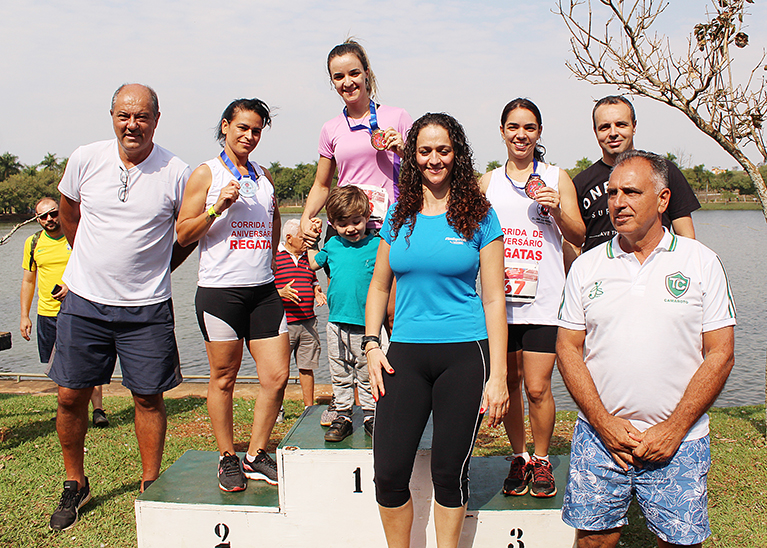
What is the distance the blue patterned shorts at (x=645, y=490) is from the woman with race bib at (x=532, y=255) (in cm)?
79

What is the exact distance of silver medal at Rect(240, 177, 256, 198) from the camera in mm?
3247

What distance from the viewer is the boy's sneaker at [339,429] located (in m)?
3.30

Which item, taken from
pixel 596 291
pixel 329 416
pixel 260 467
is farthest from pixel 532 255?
pixel 260 467

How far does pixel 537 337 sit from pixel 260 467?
1.78m

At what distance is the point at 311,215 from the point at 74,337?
5.04ft

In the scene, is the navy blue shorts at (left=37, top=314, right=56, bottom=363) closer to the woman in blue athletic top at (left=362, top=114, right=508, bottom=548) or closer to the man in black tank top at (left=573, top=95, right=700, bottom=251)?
the woman in blue athletic top at (left=362, top=114, right=508, bottom=548)

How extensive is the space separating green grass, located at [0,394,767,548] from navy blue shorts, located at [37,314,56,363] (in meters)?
0.70

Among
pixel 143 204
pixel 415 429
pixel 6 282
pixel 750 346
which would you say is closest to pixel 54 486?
pixel 143 204

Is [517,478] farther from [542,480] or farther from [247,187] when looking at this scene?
[247,187]

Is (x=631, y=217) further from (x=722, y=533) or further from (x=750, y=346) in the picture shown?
(x=750, y=346)

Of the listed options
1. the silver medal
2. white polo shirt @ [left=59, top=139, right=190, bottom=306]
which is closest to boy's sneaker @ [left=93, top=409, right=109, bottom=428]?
white polo shirt @ [left=59, top=139, right=190, bottom=306]

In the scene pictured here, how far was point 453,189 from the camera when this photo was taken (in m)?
2.59

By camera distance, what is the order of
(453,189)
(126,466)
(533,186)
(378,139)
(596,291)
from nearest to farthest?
(596,291) → (453,189) → (533,186) → (378,139) → (126,466)

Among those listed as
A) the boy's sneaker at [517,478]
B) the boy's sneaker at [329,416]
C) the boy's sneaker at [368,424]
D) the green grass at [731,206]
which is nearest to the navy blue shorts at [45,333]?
the boy's sneaker at [329,416]
